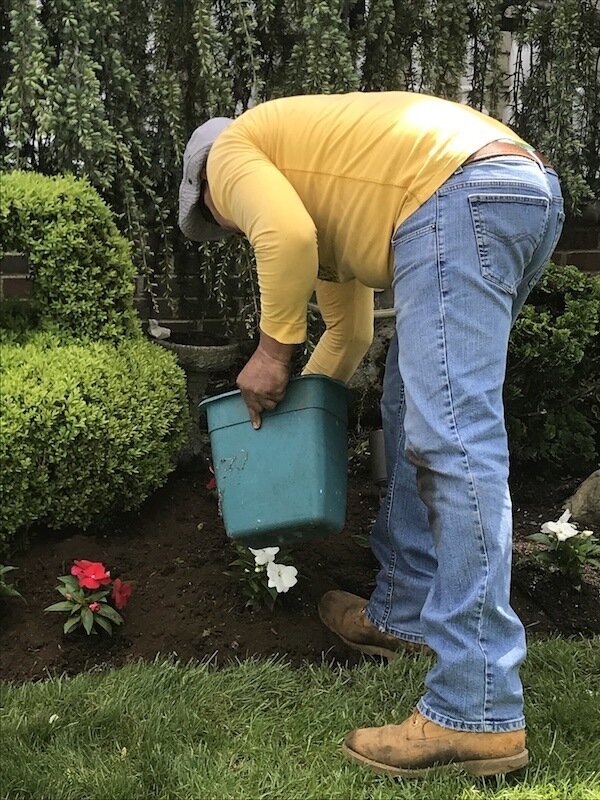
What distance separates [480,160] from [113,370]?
148 cm

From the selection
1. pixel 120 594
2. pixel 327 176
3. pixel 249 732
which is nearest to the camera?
pixel 327 176

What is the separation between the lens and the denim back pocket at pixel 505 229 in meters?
1.72

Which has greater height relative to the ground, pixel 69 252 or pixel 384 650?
pixel 69 252

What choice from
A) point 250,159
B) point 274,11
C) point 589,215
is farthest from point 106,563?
point 589,215

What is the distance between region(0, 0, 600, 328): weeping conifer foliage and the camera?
2.89m

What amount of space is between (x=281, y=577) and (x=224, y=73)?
208 cm

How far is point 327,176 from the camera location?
1.87m

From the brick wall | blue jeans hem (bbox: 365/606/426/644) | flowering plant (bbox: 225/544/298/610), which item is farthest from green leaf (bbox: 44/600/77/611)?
the brick wall

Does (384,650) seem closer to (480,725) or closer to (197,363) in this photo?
(480,725)

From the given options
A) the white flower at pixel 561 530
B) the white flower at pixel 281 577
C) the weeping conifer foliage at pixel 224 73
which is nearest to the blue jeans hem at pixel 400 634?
Answer: the white flower at pixel 281 577

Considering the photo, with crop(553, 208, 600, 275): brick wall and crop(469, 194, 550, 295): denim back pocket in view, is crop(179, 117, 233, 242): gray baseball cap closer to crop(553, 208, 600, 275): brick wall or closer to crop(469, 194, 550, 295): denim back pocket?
crop(469, 194, 550, 295): denim back pocket

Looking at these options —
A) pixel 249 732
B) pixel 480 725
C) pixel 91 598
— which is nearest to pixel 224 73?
pixel 91 598

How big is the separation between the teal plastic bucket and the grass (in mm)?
441

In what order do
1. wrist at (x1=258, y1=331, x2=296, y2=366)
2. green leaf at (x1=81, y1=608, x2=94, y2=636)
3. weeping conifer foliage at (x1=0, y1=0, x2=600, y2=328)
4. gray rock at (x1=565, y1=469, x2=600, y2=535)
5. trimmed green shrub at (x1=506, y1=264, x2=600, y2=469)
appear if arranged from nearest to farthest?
wrist at (x1=258, y1=331, x2=296, y2=366), green leaf at (x1=81, y1=608, x2=94, y2=636), weeping conifer foliage at (x1=0, y1=0, x2=600, y2=328), gray rock at (x1=565, y1=469, x2=600, y2=535), trimmed green shrub at (x1=506, y1=264, x2=600, y2=469)
